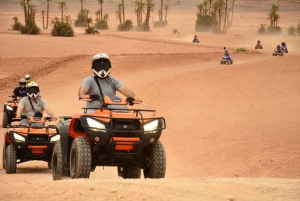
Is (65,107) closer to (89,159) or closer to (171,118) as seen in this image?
(171,118)

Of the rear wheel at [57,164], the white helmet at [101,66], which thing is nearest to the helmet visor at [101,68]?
the white helmet at [101,66]

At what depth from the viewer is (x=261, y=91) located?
30.3 m

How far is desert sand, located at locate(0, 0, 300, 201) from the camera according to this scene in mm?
8062

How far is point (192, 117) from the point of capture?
23.8 m

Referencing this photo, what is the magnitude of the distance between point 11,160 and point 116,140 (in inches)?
191

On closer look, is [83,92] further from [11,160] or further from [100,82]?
[11,160]

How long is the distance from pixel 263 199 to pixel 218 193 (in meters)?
0.51

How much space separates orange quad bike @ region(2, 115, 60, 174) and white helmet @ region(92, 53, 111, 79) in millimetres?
3679

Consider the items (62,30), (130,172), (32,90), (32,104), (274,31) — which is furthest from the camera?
(274,31)

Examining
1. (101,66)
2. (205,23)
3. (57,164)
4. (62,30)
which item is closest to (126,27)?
(205,23)

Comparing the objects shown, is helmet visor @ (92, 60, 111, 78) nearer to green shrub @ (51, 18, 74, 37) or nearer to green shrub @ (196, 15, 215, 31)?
green shrub @ (51, 18, 74, 37)

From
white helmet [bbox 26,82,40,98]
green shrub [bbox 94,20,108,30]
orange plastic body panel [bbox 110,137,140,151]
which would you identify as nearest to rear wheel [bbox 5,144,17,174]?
white helmet [bbox 26,82,40,98]

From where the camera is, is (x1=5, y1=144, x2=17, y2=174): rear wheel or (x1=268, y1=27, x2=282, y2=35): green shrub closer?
(x1=5, y1=144, x2=17, y2=174): rear wheel

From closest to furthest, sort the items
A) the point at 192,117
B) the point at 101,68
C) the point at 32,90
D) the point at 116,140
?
1. the point at 116,140
2. the point at 101,68
3. the point at 32,90
4. the point at 192,117
